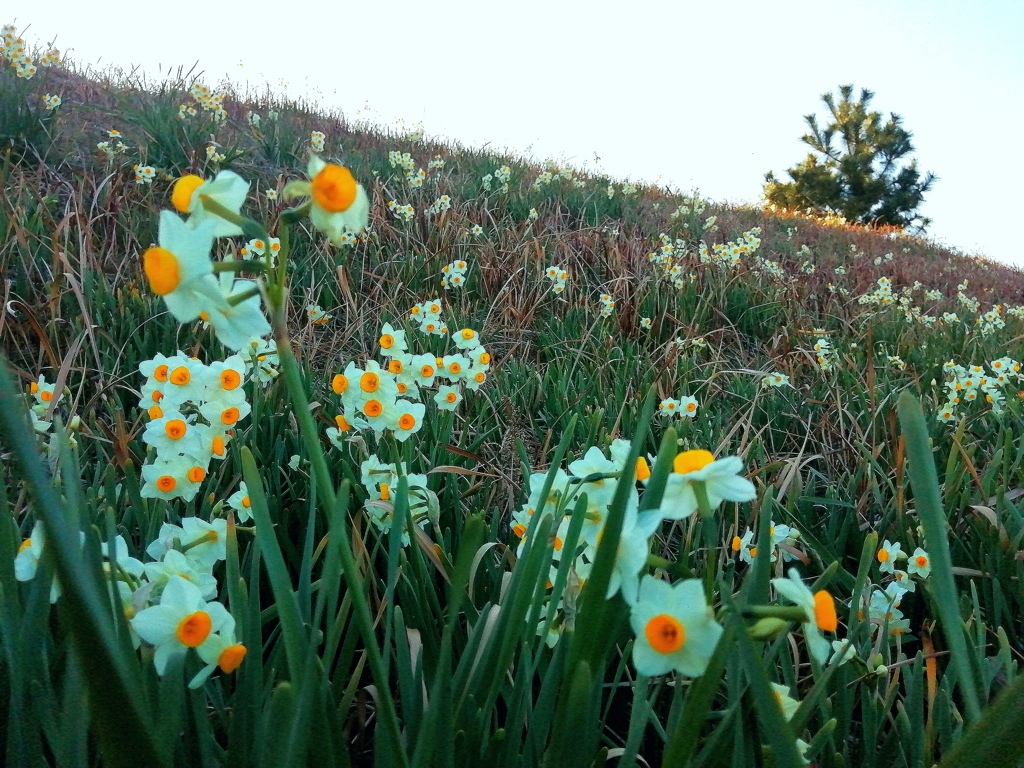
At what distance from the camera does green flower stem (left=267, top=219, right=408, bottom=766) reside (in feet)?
1.43

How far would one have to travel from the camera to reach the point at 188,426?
1.10m

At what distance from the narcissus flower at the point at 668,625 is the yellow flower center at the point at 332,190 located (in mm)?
337

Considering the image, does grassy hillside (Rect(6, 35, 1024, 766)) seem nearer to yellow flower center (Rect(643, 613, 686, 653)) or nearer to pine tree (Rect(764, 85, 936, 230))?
yellow flower center (Rect(643, 613, 686, 653))

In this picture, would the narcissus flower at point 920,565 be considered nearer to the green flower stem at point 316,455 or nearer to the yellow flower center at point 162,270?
the green flower stem at point 316,455

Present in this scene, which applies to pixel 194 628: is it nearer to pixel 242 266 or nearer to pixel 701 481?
pixel 242 266

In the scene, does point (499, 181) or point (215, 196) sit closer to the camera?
point (215, 196)

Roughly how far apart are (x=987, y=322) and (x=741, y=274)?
60.7 inches

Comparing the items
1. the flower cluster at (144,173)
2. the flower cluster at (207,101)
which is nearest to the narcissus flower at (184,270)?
the flower cluster at (144,173)

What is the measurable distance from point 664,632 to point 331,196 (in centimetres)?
38

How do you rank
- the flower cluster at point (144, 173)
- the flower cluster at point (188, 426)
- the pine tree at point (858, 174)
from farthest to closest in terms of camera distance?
the pine tree at point (858, 174) → the flower cluster at point (144, 173) → the flower cluster at point (188, 426)

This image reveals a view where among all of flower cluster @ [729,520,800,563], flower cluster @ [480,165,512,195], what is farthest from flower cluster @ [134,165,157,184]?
flower cluster @ [729,520,800,563]

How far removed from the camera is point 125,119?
4719mm

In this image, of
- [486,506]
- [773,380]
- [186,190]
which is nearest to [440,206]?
[773,380]

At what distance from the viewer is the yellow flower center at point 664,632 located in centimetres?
47
